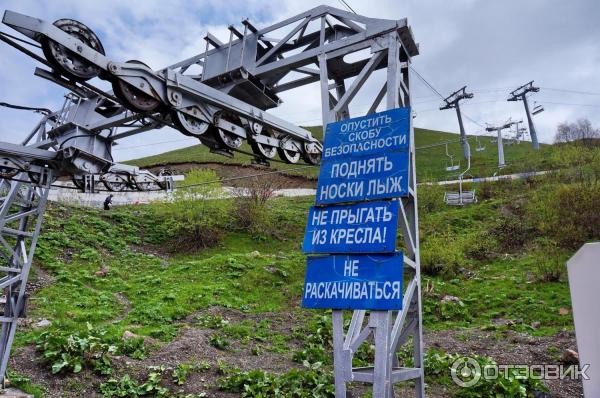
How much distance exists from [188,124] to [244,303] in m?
11.3

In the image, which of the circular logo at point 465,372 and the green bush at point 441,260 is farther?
the green bush at point 441,260

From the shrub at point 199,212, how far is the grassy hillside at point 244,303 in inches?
22.4

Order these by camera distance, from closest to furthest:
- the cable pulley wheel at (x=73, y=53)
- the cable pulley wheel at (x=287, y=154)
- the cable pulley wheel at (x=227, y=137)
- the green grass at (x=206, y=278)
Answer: the cable pulley wheel at (x=73, y=53), the cable pulley wheel at (x=227, y=137), the cable pulley wheel at (x=287, y=154), the green grass at (x=206, y=278)

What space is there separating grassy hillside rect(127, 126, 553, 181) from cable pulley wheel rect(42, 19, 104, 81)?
3151 cm

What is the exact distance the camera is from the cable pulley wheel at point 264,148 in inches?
295

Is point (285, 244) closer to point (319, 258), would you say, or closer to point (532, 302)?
point (532, 302)

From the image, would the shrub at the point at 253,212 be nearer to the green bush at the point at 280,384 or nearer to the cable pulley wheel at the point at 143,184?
the cable pulley wheel at the point at 143,184

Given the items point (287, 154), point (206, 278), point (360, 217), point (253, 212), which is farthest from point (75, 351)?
point (253, 212)

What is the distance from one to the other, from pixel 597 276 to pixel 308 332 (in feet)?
36.5

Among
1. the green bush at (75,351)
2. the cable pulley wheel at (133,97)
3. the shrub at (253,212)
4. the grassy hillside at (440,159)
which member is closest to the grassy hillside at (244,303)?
the green bush at (75,351)

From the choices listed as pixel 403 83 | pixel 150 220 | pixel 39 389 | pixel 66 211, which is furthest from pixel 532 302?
pixel 66 211

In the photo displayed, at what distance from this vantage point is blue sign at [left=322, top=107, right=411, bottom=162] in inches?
226

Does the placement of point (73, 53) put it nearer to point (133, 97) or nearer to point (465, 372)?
point (133, 97)

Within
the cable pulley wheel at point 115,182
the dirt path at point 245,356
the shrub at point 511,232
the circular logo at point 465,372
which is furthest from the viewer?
the shrub at point 511,232
